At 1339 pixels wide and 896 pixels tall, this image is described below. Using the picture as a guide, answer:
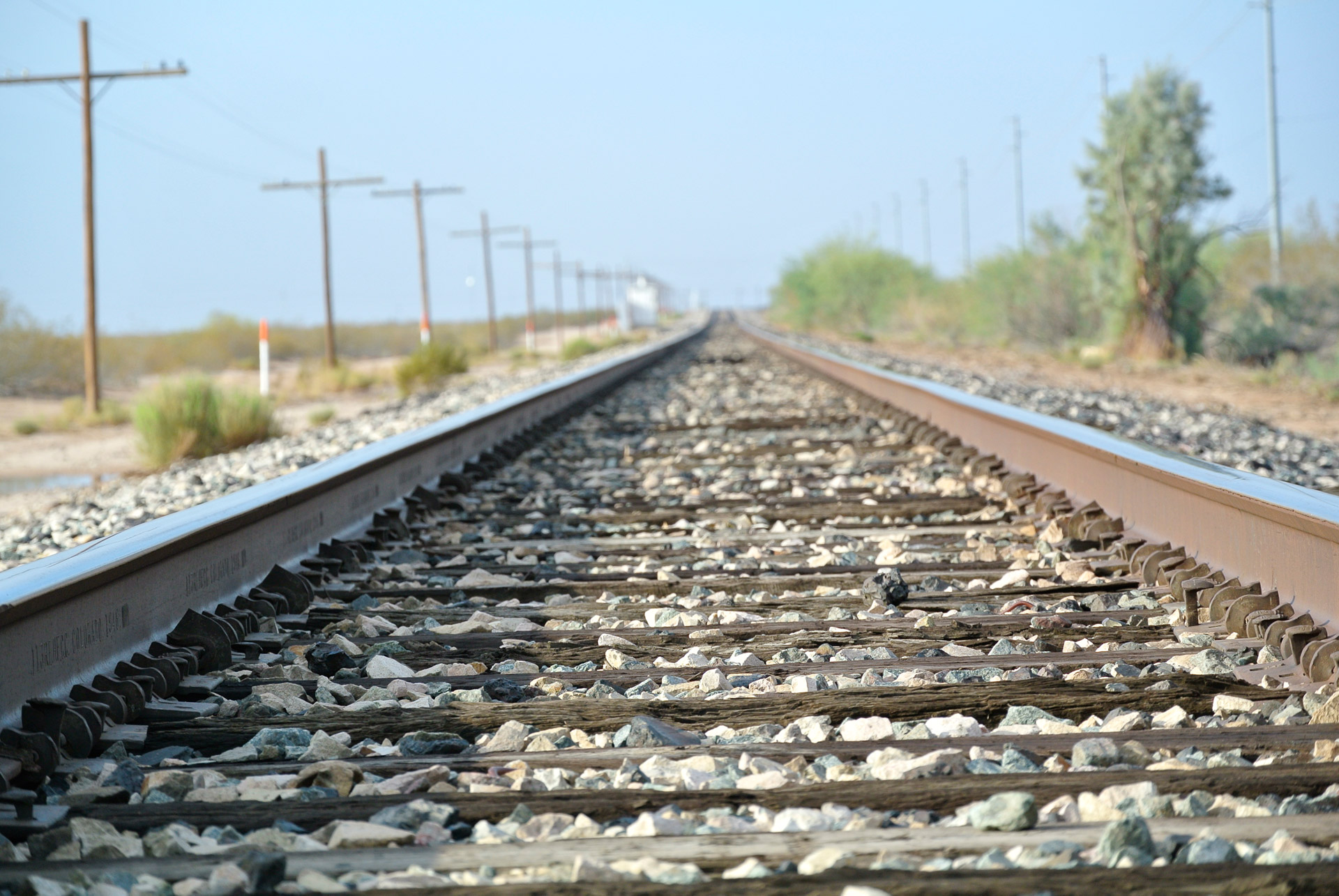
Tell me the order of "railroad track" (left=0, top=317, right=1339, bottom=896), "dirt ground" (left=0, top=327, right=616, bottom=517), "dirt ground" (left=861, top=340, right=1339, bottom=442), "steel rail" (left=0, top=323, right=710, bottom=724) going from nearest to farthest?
"railroad track" (left=0, top=317, right=1339, bottom=896) < "steel rail" (left=0, top=323, right=710, bottom=724) < "dirt ground" (left=0, top=327, right=616, bottom=517) < "dirt ground" (left=861, top=340, right=1339, bottom=442)

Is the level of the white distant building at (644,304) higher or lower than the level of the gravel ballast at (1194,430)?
higher

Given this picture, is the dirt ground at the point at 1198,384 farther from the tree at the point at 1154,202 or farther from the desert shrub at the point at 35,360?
the desert shrub at the point at 35,360

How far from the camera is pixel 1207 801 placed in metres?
2.13

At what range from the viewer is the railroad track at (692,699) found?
1979mm

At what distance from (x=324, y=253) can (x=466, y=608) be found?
35024 mm

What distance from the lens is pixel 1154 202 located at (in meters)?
28.5

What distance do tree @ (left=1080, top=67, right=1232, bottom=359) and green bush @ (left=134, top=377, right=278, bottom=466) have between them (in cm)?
1855

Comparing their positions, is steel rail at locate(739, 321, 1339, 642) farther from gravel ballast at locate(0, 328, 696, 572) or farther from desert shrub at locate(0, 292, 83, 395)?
desert shrub at locate(0, 292, 83, 395)

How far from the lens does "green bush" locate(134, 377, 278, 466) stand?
14.4 metres

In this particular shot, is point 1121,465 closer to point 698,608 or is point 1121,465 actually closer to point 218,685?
point 698,608

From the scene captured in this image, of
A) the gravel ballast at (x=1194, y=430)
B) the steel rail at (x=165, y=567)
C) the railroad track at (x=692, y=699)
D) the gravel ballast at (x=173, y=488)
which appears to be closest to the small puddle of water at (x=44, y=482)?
the gravel ballast at (x=173, y=488)

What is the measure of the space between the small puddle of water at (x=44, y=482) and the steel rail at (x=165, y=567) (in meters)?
8.51

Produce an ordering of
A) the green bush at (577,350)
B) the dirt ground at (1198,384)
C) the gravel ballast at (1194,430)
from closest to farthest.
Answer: the gravel ballast at (1194,430)
the dirt ground at (1198,384)
the green bush at (577,350)

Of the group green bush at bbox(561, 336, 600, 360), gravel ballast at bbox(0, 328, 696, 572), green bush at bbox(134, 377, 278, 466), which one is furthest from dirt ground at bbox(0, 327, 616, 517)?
green bush at bbox(561, 336, 600, 360)
